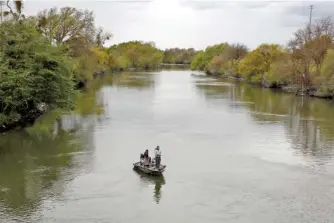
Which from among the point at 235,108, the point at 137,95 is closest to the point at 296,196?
the point at 235,108

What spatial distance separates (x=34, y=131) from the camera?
96.2 ft

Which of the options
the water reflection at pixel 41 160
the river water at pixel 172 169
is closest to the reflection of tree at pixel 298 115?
the river water at pixel 172 169

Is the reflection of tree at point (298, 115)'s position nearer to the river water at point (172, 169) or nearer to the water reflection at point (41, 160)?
the river water at point (172, 169)

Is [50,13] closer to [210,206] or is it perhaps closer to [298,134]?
[298,134]

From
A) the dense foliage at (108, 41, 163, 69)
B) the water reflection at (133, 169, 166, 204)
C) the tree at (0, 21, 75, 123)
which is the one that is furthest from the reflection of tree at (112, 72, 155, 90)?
the water reflection at (133, 169, 166, 204)

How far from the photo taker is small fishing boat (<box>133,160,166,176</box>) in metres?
20.1

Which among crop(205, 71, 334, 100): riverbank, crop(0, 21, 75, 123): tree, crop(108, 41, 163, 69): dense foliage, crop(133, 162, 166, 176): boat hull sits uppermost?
crop(108, 41, 163, 69): dense foliage

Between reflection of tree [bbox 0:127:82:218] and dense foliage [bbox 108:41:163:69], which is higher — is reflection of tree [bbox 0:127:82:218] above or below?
below

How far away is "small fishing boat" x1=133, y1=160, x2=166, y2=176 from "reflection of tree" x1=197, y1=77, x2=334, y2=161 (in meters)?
9.36

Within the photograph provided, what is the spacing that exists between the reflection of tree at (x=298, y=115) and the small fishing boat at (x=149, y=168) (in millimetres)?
9361

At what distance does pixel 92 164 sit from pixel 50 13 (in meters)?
39.8

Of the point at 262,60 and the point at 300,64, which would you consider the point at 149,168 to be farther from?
the point at 262,60

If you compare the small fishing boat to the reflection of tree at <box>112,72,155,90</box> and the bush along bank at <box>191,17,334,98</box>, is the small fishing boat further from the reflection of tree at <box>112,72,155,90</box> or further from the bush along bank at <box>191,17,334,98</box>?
the reflection of tree at <box>112,72,155,90</box>

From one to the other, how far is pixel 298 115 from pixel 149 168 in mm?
23150
